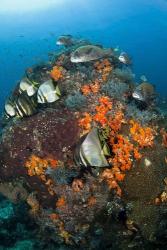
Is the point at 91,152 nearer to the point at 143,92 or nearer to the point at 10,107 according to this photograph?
the point at 143,92

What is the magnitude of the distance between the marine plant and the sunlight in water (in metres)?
81.4

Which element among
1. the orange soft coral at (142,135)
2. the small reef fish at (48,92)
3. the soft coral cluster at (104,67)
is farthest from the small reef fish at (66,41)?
Answer: the orange soft coral at (142,135)

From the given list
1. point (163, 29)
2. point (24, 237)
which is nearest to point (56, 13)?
point (163, 29)

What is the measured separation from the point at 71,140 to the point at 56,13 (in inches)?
4450

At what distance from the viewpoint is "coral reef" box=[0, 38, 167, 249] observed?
5895 mm

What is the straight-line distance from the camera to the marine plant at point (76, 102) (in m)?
6.19

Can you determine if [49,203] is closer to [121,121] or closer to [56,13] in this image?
[121,121]

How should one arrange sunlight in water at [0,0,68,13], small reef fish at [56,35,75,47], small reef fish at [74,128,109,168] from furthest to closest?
sunlight in water at [0,0,68,13] → small reef fish at [56,35,75,47] → small reef fish at [74,128,109,168]

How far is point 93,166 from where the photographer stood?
578 cm

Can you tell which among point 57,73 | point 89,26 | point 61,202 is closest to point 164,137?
point 61,202

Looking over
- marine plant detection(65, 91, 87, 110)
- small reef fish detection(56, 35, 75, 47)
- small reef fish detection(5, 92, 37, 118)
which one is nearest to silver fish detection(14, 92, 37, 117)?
small reef fish detection(5, 92, 37, 118)

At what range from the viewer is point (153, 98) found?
20.9ft

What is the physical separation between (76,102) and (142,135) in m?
1.34

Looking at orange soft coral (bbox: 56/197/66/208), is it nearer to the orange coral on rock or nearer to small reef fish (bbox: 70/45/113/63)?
the orange coral on rock
